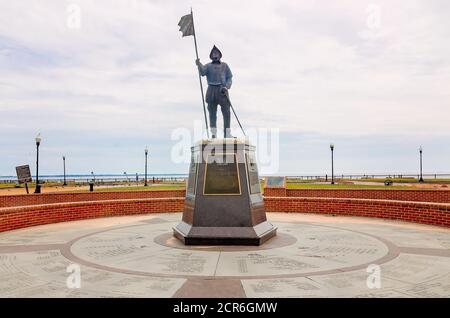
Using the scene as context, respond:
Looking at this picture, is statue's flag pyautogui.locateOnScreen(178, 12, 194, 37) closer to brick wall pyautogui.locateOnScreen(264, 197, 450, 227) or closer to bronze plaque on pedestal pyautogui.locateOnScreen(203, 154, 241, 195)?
bronze plaque on pedestal pyautogui.locateOnScreen(203, 154, 241, 195)

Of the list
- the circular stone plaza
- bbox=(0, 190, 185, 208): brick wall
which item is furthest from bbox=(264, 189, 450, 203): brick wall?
bbox=(0, 190, 185, 208): brick wall

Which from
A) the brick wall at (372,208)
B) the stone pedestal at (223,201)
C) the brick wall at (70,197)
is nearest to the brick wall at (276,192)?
the brick wall at (372,208)

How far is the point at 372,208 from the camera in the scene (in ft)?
41.1

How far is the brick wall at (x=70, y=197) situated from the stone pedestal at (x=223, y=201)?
10156 millimetres

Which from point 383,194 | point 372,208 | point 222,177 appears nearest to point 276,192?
point 383,194

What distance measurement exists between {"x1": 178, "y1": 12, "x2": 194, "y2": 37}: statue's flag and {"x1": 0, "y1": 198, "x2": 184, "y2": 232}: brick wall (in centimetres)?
670

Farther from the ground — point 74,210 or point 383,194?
point 383,194

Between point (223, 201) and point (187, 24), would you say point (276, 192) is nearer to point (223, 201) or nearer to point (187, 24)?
point (223, 201)

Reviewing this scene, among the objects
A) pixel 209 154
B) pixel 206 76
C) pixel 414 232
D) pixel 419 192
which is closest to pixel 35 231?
pixel 209 154

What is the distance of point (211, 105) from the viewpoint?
9172 mm

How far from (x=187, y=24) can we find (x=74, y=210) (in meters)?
7.15

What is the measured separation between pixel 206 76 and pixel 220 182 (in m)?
2.73

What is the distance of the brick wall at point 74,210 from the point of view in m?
10.2

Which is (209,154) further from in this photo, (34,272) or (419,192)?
(419,192)
